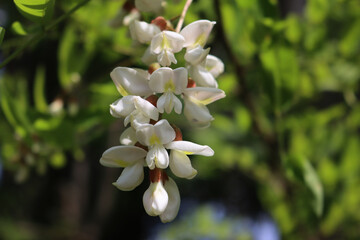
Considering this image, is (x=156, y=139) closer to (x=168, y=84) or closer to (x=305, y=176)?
(x=168, y=84)

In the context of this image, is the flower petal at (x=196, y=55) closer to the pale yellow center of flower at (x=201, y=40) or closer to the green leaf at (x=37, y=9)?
the pale yellow center of flower at (x=201, y=40)

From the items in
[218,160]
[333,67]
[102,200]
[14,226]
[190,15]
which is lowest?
[14,226]

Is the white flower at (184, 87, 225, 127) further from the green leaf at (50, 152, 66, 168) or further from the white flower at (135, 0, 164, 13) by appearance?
the green leaf at (50, 152, 66, 168)

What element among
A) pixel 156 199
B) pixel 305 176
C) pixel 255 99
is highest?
pixel 156 199

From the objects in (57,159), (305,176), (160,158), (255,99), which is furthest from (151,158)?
(255,99)

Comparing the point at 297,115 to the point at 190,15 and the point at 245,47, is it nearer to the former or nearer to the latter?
the point at 245,47

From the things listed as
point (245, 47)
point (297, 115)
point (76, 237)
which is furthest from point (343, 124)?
point (76, 237)
